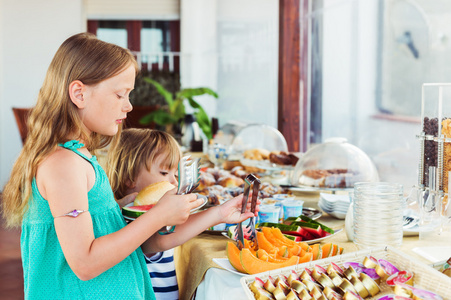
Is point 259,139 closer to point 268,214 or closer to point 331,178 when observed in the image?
point 331,178

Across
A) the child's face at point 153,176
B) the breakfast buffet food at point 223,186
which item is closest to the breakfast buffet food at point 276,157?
the breakfast buffet food at point 223,186

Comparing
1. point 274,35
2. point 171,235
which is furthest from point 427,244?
point 274,35

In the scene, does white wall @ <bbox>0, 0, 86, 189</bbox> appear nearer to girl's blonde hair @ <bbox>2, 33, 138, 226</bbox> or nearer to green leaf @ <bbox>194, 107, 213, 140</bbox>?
green leaf @ <bbox>194, 107, 213, 140</bbox>

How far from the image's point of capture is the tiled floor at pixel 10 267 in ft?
10.9

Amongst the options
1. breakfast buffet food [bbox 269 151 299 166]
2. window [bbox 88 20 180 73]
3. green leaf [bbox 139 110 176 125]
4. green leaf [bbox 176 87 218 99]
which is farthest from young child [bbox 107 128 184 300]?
window [bbox 88 20 180 73]

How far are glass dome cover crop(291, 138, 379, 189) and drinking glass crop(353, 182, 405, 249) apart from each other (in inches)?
31.6

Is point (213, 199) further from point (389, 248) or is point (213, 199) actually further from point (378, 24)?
point (378, 24)

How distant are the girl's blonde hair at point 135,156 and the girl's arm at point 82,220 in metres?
0.64

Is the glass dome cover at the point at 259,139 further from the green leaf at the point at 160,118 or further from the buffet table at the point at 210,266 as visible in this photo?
the green leaf at the point at 160,118

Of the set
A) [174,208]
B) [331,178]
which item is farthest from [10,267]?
[174,208]

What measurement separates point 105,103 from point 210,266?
→ 0.49 m

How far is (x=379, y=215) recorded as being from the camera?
1.48 m

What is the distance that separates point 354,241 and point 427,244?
0.23m

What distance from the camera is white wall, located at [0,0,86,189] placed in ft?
24.7
